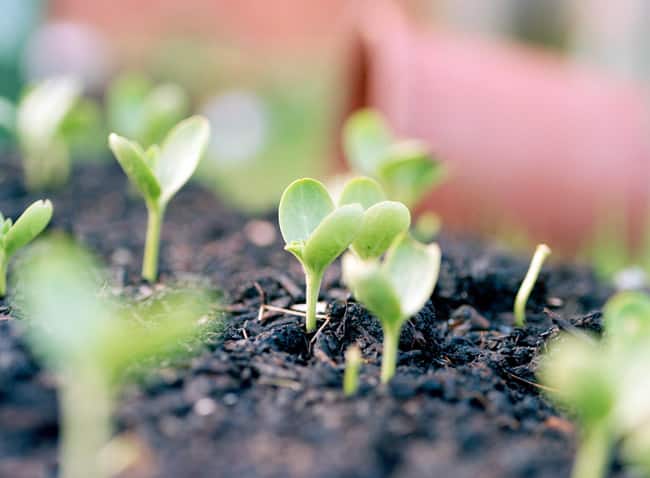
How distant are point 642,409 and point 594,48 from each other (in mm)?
3906

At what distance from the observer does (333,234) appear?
0.78m

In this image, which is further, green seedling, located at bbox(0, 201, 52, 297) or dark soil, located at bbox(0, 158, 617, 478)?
green seedling, located at bbox(0, 201, 52, 297)

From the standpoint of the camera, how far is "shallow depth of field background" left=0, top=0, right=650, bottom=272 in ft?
7.09

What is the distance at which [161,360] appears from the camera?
0.79m

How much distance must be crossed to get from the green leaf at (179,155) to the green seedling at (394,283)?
14.6 inches

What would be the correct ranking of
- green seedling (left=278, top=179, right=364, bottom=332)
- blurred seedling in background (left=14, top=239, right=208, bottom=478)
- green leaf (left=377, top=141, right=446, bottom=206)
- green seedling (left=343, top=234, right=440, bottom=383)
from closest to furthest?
blurred seedling in background (left=14, top=239, right=208, bottom=478)
green seedling (left=343, top=234, right=440, bottom=383)
green seedling (left=278, top=179, right=364, bottom=332)
green leaf (left=377, top=141, right=446, bottom=206)

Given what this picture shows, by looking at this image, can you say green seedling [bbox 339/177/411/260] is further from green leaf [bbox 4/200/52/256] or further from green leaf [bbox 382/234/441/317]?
green leaf [bbox 4/200/52/256]

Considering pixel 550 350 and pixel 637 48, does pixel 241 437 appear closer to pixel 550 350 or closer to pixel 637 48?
pixel 550 350

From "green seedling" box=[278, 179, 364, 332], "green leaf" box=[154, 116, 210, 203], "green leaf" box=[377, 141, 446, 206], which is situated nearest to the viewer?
"green seedling" box=[278, 179, 364, 332]

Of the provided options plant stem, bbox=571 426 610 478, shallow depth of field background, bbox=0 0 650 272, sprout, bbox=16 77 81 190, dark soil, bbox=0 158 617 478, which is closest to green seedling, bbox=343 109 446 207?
dark soil, bbox=0 158 617 478

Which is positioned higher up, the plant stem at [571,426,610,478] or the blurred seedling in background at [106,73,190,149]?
the blurred seedling in background at [106,73,190,149]

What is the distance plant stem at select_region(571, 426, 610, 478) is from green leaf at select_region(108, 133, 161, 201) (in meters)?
0.64

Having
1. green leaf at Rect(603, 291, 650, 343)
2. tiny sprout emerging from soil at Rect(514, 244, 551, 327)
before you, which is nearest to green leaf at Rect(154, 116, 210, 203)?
tiny sprout emerging from soil at Rect(514, 244, 551, 327)

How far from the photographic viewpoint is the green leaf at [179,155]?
1.04m
